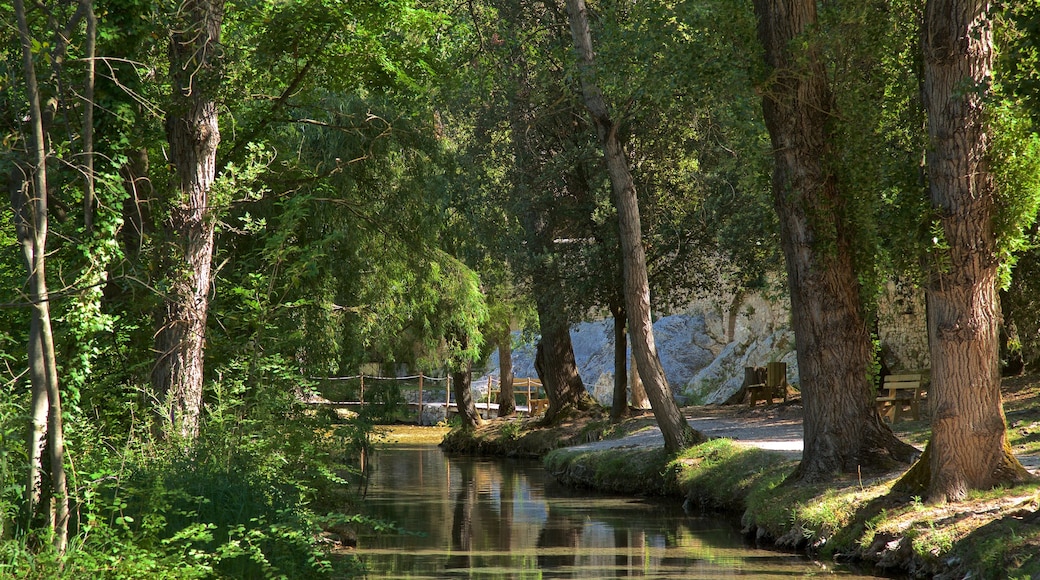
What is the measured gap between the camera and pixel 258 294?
10.6 m

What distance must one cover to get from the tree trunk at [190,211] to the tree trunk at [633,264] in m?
6.70

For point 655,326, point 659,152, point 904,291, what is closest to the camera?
point 659,152

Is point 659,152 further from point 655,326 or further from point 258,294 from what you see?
point 655,326

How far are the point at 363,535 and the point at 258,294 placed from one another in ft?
12.8

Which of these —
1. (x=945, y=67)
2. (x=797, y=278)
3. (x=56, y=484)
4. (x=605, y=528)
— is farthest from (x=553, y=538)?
(x=56, y=484)

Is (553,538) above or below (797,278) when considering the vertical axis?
below

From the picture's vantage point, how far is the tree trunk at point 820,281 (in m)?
12.5

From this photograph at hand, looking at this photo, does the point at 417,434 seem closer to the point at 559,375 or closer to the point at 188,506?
the point at 559,375

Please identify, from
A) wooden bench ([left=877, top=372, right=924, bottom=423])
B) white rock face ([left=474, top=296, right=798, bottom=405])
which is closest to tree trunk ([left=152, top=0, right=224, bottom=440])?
wooden bench ([left=877, top=372, right=924, bottom=423])

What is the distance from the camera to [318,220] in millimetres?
15828

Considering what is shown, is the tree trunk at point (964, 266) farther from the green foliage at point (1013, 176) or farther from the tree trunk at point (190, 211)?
the tree trunk at point (190, 211)

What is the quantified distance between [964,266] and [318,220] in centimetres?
896

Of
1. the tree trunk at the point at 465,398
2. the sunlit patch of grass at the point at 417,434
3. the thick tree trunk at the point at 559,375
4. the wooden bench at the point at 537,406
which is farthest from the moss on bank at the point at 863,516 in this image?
the sunlit patch of grass at the point at 417,434

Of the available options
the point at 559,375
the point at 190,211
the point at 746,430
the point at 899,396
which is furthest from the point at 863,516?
the point at 559,375
